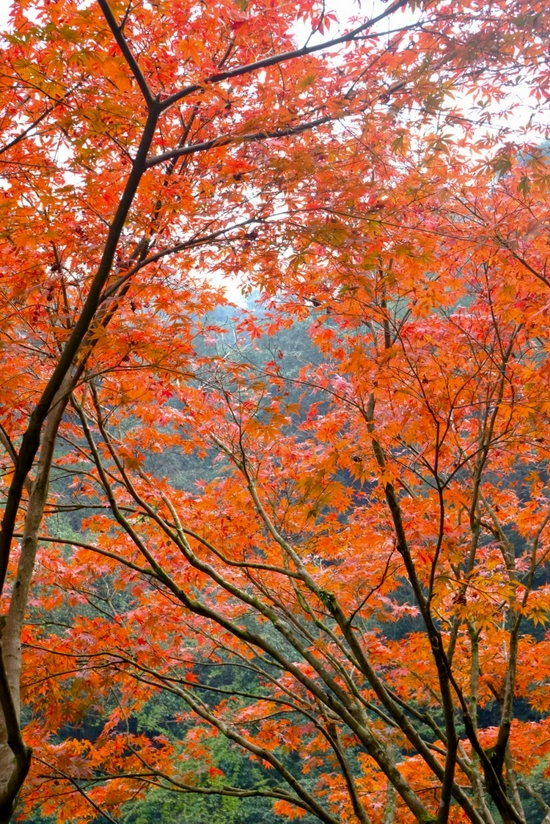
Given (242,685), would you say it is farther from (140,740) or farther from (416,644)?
(416,644)

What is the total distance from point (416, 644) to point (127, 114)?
14.4ft

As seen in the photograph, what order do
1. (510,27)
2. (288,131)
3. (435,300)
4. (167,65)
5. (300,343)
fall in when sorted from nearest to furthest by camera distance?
(510,27), (288,131), (167,65), (435,300), (300,343)

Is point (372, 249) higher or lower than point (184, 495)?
lower

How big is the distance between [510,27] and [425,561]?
2886 millimetres

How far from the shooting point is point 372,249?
2730mm

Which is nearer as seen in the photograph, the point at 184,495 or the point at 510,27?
the point at 510,27

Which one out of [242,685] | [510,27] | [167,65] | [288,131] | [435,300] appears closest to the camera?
[510,27]

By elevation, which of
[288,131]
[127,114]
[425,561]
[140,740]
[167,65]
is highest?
[167,65]

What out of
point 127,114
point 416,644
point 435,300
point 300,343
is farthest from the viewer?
point 300,343

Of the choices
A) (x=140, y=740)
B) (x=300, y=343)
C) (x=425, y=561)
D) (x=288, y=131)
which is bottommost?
(x=140, y=740)

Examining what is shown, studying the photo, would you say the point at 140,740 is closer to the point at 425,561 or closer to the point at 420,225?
the point at 425,561

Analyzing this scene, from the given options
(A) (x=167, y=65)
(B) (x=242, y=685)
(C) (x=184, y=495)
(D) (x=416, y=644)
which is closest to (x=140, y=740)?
(C) (x=184, y=495)

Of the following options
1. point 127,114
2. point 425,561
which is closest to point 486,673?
point 425,561

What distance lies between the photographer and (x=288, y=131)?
2.67 meters
